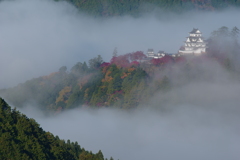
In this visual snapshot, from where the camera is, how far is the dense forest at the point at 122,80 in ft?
198

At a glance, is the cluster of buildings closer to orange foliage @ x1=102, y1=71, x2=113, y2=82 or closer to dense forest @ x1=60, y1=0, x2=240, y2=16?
orange foliage @ x1=102, y1=71, x2=113, y2=82

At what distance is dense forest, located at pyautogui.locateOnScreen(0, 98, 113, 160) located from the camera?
3172 cm

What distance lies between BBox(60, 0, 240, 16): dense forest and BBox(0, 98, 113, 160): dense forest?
293 ft

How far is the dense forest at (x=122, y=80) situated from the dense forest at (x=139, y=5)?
5348cm

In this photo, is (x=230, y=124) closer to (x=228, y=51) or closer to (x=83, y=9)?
(x=228, y=51)

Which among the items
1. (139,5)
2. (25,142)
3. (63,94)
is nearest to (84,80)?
(63,94)

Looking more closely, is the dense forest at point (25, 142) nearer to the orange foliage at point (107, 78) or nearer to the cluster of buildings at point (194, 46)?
the orange foliage at point (107, 78)

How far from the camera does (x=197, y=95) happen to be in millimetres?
58656

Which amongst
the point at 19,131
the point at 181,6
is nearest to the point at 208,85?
the point at 19,131

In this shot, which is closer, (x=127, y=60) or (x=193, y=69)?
(x=193, y=69)

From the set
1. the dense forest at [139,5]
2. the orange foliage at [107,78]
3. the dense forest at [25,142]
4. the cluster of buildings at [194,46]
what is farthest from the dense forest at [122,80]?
the dense forest at [139,5]

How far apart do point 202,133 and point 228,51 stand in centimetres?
1431

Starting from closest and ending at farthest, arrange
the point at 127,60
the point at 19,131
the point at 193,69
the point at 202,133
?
the point at 19,131 < the point at 202,133 < the point at 193,69 < the point at 127,60

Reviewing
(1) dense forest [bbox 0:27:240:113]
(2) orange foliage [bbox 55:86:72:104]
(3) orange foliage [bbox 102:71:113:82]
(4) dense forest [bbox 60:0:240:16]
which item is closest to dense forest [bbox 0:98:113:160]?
(1) dense forest [bbox 0:27:240:113]
